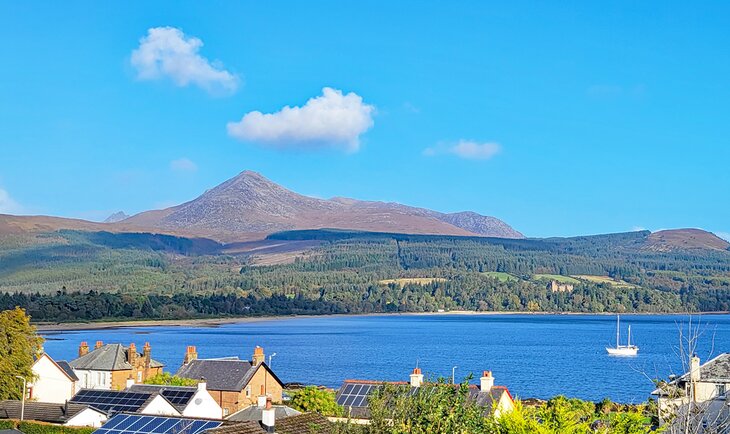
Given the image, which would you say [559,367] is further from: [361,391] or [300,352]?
[361,391]

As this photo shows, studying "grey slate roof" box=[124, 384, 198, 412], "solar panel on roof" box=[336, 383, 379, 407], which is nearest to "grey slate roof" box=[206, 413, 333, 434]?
"grey slate roof" box=[124, 384, 198, 412]

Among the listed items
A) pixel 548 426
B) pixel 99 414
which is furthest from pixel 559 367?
pixel 548 426

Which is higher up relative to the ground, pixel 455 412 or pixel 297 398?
pixel 455 412

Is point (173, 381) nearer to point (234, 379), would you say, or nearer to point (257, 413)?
point (234, 379)

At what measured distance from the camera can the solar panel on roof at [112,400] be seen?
41.1 m

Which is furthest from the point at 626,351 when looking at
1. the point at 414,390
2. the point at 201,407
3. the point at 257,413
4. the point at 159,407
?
the point at 159,407

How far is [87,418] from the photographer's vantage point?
1626 inches

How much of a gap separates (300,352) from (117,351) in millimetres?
70003

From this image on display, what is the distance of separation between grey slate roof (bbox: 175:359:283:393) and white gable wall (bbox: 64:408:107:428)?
1205 cm

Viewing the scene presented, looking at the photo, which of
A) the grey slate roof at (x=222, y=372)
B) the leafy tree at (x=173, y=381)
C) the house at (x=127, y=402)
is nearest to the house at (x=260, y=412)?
the house at (x=127, y=402)

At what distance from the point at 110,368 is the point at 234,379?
1411cm

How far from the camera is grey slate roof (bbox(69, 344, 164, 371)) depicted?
63.1 metres

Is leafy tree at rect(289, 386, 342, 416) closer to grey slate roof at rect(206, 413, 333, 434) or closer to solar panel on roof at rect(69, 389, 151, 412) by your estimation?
solar panel on roof at rect(69, 389, 151, 412)

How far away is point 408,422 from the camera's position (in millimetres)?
18047
